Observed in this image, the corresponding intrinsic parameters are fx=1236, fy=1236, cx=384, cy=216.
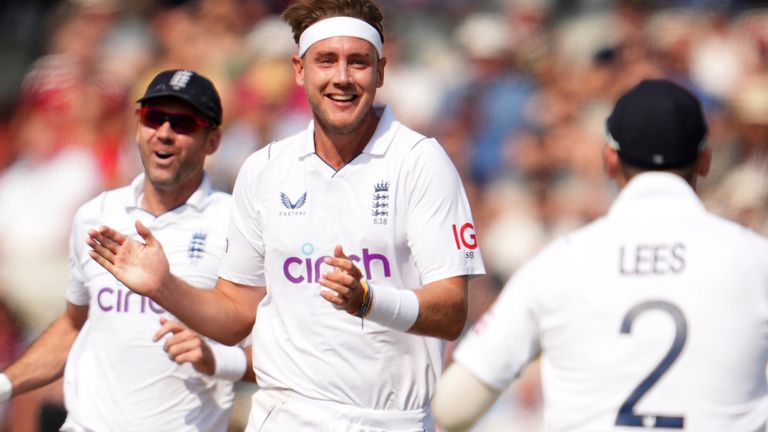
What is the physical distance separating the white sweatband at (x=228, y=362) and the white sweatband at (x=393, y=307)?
1.17m

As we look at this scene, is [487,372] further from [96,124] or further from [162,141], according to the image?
[96,124]

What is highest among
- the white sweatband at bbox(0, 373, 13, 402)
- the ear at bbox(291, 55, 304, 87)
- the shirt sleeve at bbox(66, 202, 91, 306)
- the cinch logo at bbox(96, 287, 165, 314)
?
the ear at bbox(291, 55, 304, 87)

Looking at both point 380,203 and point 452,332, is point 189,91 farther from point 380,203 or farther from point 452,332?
point 452,332

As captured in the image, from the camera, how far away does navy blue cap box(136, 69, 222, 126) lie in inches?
229

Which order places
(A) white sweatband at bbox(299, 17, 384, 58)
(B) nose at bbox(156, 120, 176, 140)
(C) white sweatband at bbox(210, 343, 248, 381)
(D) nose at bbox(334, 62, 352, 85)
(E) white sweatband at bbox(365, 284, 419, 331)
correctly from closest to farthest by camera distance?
1. (E) white sweatband at bbox(365, 284, 419, 331)
2. (D) nose at bbox(334, 62, 352, 85)
3. (A) white sweatband at bbox(299, 17, 384, 58)
4. (C) white sweatband at bbox(210, 343, 248, 381)
5. (B) nose at bbox(156, 120, 176, 140)

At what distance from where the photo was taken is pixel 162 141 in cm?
576

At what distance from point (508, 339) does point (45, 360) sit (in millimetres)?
3118

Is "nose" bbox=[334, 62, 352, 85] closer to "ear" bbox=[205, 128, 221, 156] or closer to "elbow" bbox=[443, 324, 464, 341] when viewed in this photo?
"elbow" bbox=[443, 324, 464, 341]

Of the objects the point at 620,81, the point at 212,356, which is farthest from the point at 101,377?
the point at 620,81

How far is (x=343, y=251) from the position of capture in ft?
15.3

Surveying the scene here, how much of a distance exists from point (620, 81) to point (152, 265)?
533 centimetres

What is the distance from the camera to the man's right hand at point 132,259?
16.0 ft

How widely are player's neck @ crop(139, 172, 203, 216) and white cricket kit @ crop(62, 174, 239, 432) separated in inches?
1.8

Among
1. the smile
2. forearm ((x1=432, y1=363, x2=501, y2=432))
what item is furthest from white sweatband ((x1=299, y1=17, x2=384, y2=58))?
forearm ((x1=432, y1=363, x2=501, y2=432))
